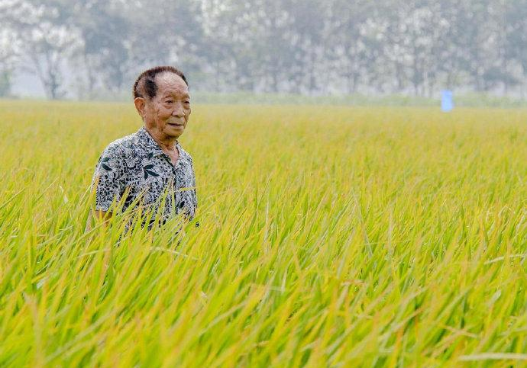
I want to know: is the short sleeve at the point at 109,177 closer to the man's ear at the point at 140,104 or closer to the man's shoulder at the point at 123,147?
the man's shoulder at the point at 123,147

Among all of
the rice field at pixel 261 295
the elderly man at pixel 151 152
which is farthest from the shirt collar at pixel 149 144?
the rice field at pixel 261 295

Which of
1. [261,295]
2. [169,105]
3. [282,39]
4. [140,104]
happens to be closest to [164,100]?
[169,105]

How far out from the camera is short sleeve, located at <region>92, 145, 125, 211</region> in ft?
8.59

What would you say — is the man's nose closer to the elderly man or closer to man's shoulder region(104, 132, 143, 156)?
the elderly man

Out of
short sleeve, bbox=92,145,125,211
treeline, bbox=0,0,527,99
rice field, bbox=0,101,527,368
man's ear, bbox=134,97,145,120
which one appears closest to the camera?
rice field, bbox=0,101,527,368

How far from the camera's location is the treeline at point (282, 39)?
2280 inches

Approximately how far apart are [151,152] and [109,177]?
7.3 inches

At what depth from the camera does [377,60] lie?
6106 centimetres

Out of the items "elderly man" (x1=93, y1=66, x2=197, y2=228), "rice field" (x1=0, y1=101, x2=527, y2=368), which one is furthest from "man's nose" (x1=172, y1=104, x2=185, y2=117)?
"rice field" (x1=0, y1=101, x2=527, y2=368)

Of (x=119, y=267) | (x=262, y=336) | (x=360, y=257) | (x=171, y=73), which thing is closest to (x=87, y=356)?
(x=262, y=336)

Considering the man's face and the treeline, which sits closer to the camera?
the man's face

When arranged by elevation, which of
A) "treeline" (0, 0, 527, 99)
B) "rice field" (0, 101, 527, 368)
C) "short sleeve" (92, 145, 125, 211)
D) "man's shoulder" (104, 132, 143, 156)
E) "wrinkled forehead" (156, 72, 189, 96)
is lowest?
"rice field" (0, 101, 527, 368)

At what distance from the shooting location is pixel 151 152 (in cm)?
271

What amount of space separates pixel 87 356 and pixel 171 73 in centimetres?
168
